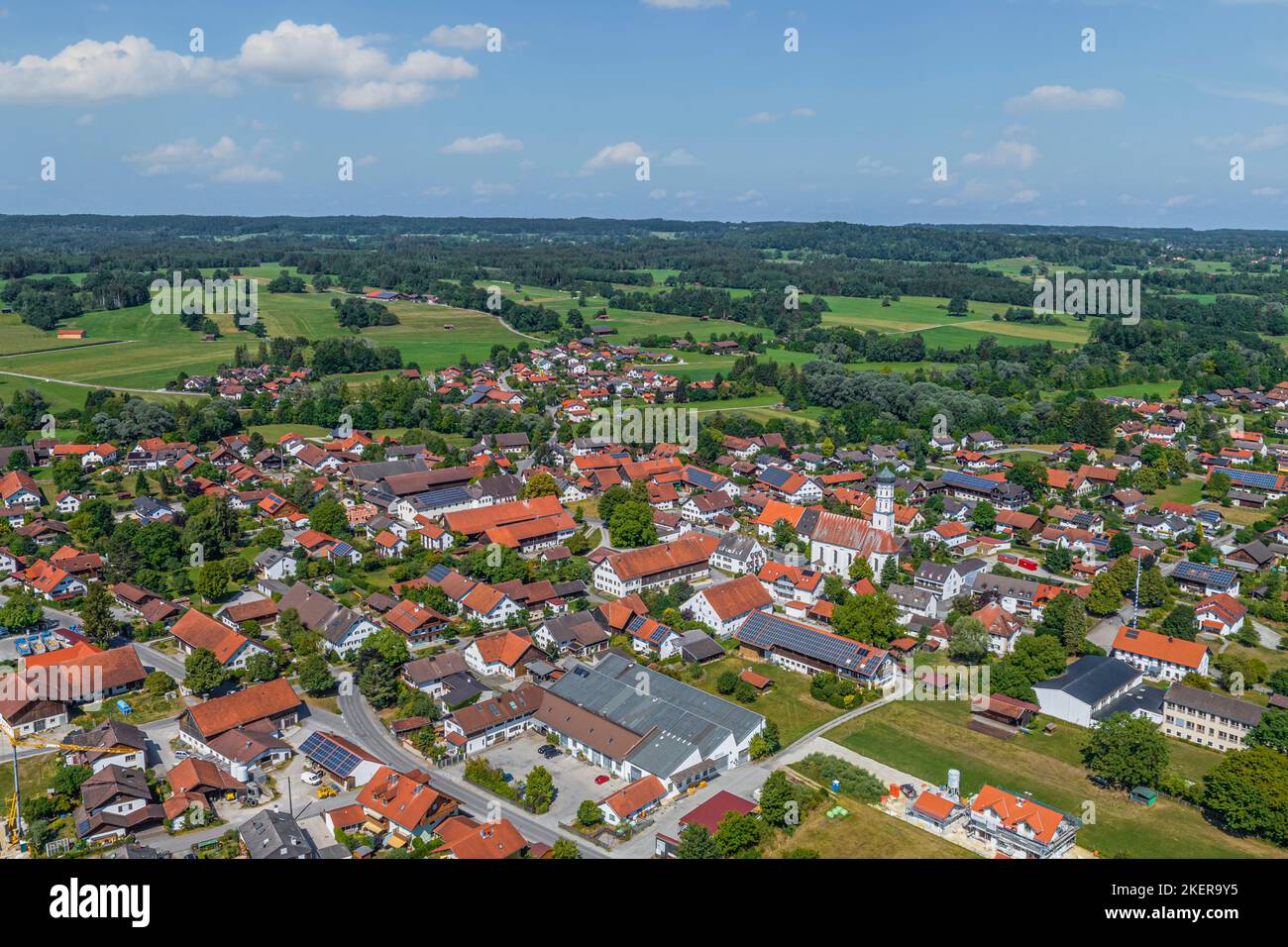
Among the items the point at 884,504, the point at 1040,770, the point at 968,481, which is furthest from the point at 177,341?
the point at 1040,770

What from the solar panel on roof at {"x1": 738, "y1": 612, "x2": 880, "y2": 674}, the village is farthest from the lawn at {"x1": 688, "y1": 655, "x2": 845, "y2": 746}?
the solar panel on roof at {"x1": 738, "y1": 612, "x2": 880, "y2": 674}

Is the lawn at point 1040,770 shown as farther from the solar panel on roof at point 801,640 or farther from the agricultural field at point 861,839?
the agricultural field at point 861,839

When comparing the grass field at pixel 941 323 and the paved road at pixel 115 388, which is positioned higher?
the grass field at pixel 941 323

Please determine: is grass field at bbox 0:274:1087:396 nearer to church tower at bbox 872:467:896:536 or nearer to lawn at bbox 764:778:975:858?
church tower at bbox 872:467:896:536

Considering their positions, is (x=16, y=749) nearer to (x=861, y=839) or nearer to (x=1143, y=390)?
(x=861, y=839)

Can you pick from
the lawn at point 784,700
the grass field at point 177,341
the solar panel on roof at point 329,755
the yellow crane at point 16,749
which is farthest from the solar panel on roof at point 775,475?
the grass field at point 177,341
